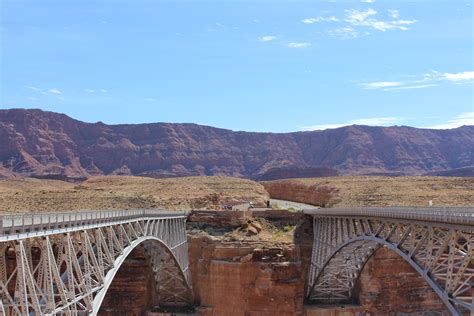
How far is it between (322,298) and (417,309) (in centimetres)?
830

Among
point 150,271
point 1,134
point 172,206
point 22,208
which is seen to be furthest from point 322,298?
point 1,134

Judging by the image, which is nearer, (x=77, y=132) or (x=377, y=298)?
(x=377, y=298)

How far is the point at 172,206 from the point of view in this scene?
6819cm

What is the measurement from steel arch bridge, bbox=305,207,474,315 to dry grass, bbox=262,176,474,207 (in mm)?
10298

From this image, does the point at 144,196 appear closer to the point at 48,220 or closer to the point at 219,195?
the point at 219,195

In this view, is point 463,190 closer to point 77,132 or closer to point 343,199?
point 343,199

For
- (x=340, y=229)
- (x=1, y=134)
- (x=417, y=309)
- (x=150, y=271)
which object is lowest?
(x=417, y=309)

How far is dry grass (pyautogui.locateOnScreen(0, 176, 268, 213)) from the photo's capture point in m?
62.6

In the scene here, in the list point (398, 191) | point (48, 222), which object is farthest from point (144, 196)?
point (48, 222)

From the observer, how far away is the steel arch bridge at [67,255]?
739 inches

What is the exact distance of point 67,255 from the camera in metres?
22.2

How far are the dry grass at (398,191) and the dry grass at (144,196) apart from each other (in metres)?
10.3

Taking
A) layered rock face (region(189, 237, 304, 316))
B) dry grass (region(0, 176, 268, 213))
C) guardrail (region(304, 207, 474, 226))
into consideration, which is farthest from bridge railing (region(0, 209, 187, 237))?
dry grass (region(0, 176, 268, 213))

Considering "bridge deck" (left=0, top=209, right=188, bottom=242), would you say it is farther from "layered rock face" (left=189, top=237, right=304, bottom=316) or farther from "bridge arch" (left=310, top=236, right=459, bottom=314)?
"layered rock face" (left=189, top=237, right=304, bottom=316)
